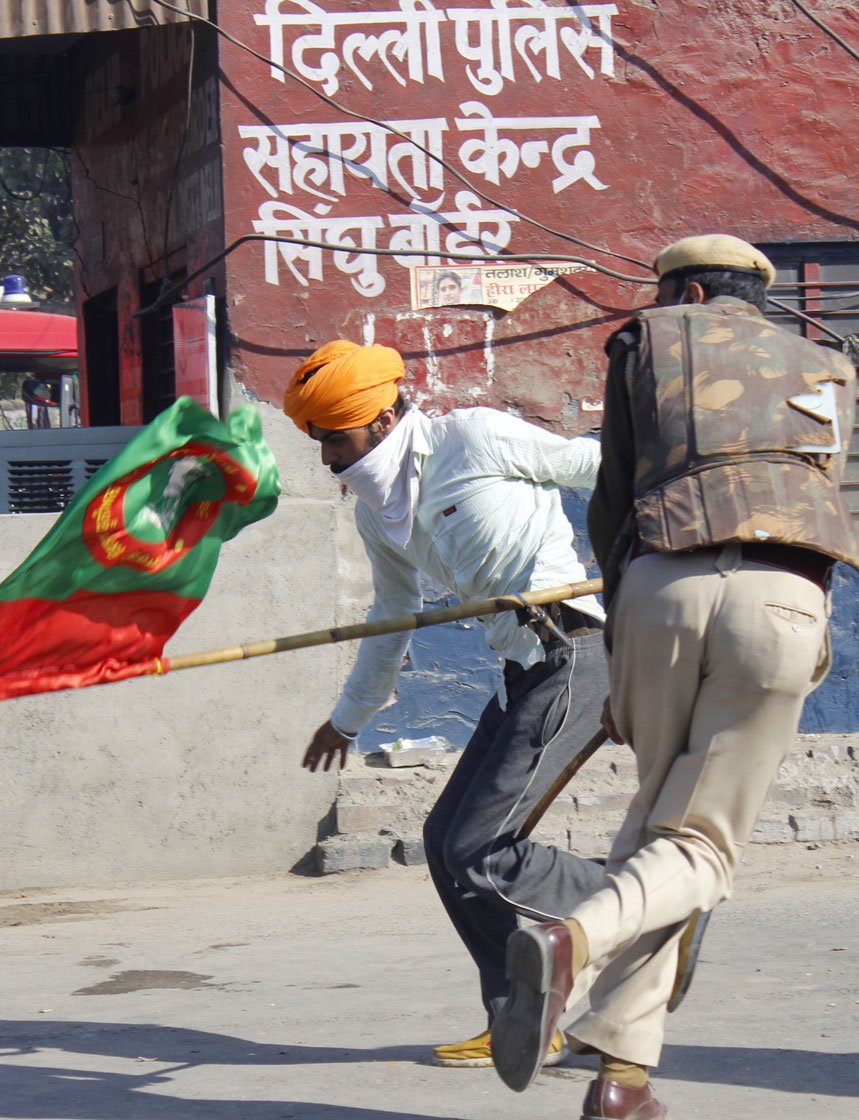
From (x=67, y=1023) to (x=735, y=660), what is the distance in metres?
2.60

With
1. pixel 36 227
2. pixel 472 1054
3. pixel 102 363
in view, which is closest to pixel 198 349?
pixel 102 363

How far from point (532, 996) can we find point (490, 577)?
1409 mm

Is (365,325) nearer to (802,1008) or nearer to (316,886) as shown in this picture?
(316,886)

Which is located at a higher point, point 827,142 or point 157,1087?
point 827,142

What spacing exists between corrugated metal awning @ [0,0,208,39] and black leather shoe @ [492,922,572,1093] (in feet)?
18.4

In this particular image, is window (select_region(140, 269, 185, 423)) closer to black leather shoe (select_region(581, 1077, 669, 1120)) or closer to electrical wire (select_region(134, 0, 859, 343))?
electrical wire (select_region(134, 0, 859, 343))

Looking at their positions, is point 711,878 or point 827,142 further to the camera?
point 827,142

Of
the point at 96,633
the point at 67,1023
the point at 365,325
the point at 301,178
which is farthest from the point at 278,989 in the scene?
the point at 301,178

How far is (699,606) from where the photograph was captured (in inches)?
122

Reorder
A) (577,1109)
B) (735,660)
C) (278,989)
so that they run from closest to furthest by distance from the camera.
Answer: (735,660)
(577,1109)
(278,989)

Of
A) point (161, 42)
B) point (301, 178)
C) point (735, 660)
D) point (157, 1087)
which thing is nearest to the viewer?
point (735, 660)

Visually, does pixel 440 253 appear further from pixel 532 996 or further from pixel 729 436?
pixel 532 996

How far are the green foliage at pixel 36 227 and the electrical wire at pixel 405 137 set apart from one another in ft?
56.6

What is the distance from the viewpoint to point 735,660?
307 cm
